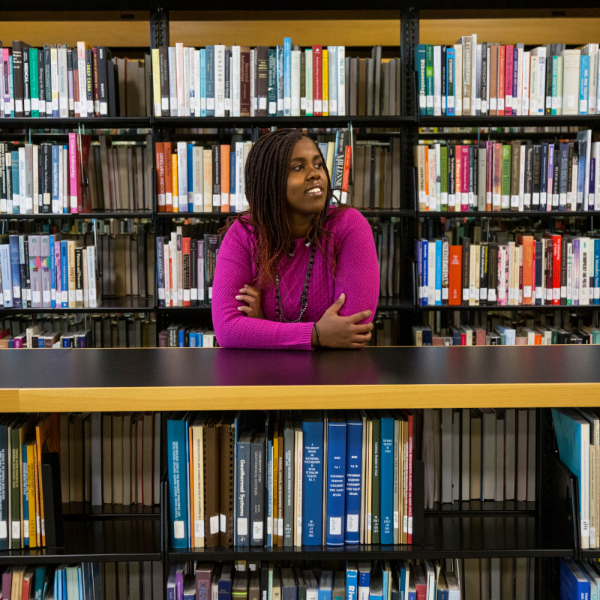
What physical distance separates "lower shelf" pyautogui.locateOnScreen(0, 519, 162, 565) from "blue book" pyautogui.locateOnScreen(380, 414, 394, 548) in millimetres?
429

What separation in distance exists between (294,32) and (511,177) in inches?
74.1

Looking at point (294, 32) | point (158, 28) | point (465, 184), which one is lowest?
point (465, 184)

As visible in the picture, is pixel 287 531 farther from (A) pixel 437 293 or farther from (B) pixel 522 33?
(B) pixel 522 33

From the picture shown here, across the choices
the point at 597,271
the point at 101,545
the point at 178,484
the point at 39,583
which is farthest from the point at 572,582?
the point at 597,271

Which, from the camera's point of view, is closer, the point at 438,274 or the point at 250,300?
the point at 250,300

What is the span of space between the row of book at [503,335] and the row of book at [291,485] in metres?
1.88

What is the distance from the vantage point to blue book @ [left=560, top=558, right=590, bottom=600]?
46.4 inches

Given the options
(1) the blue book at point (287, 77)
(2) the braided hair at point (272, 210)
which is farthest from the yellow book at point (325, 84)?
(2) the braided hair at point (272, 210)

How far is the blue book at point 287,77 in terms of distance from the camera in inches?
113

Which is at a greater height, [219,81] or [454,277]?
[219,81]

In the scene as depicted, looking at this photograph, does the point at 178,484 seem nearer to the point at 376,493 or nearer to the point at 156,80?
the point at 376,493

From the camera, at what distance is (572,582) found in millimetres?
1207

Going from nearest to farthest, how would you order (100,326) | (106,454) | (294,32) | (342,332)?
(106,454), (342,332), (100,326), (294,32)

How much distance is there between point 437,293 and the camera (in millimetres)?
2980
